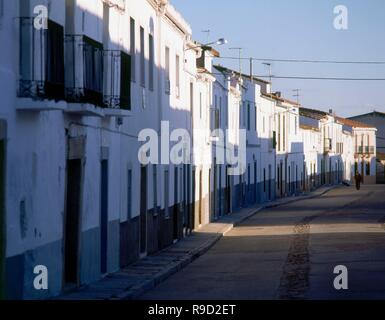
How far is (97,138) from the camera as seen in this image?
18.6 m

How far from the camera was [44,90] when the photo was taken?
13.7m

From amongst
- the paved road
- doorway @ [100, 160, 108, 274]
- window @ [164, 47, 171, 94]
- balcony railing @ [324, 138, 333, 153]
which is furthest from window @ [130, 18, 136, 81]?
balcony railing @ [324, 138, 333, 153]

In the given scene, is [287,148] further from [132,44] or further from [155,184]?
[132,44]

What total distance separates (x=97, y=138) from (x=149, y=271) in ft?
11.1

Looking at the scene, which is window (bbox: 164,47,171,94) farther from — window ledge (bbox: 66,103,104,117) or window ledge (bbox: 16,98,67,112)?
window ledge (bbox: 16,98,67,112)

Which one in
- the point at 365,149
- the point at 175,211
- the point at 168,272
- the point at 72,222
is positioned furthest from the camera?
the point at 365,149

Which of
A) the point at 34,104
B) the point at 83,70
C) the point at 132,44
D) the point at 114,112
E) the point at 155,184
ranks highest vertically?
the point at 132,44

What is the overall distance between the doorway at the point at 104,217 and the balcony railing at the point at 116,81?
4.16 ft

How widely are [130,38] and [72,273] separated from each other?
6.95 meters

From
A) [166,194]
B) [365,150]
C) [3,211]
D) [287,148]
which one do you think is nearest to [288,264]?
[166,194]

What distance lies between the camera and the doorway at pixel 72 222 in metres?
17.1

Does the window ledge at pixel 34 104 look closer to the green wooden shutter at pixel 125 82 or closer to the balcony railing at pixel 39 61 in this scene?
the balcony railing at pixel 39 61

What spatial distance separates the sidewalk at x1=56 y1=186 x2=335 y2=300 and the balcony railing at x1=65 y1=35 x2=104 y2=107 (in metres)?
2.94

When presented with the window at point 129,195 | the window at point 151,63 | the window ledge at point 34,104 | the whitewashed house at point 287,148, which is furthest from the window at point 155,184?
the whitewashed house at point 287,148
